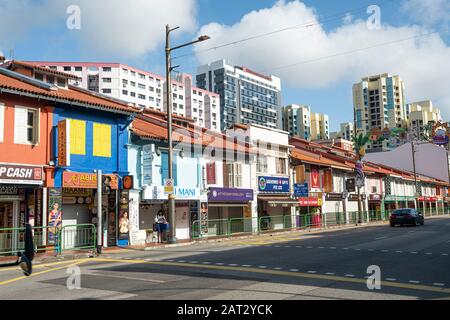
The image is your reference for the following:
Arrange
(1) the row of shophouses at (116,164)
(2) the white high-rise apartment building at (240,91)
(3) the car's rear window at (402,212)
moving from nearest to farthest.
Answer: (1) the row of shophouses at (116,164), (3) the car's rear window at (402,212), (2) the white high-rise apartment building at (240,91)

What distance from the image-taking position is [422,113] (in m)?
134

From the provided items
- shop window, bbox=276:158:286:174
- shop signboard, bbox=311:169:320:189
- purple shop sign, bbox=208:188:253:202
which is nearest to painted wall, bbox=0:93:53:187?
purple shop sign, bbox=208:188:253:202

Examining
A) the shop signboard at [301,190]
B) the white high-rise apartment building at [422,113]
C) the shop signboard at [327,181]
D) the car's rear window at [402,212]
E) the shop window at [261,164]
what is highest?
the white high-rise apartment building at [422,113]

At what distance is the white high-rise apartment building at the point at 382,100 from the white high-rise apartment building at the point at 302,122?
32249 millimetres

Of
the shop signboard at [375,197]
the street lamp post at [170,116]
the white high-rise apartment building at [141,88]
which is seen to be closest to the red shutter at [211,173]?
the street lamp post at [170,116]

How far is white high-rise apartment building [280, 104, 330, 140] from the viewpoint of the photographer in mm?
178250

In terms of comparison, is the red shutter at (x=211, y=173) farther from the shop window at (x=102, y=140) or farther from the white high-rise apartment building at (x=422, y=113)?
the white high-rise apartment building at (x=422, y=113)

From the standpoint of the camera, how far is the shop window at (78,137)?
21922 mm

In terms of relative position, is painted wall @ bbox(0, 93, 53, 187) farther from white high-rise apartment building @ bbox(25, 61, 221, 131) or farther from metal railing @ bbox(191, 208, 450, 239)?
white high-rise apartment building @ bbox(25, 61, 221, 131)

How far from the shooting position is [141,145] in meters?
25.4

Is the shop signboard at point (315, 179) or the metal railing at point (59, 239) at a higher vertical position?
the shop signboard at point (315, 179)

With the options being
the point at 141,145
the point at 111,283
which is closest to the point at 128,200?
the point at 141,145
